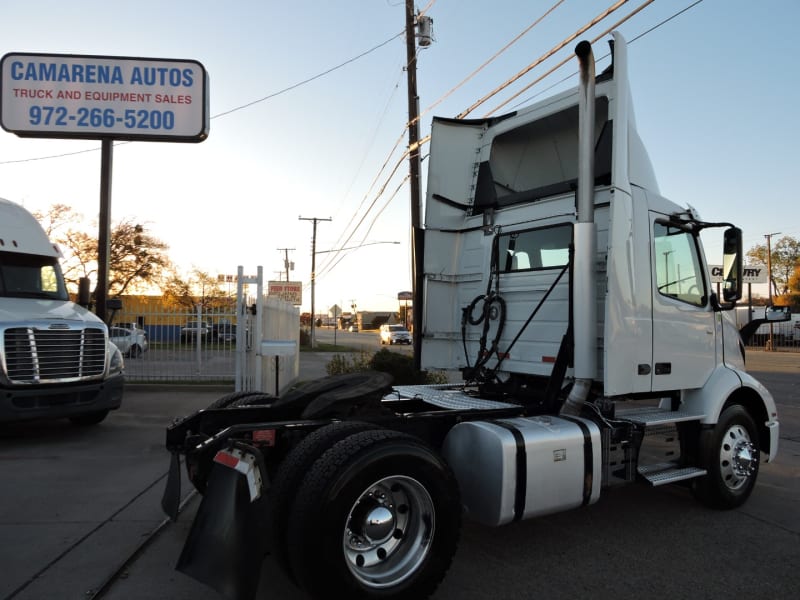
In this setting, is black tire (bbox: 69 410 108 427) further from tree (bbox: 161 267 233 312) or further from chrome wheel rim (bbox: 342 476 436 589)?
tree (bbox: 161 267 233 312)

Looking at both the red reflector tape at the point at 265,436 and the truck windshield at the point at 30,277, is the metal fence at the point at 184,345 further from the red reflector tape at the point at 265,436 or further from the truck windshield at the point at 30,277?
the red reflector tape at the point at 265,436

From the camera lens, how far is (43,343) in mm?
7316

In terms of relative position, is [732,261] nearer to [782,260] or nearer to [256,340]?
[256,340]

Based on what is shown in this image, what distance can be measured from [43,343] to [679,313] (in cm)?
726

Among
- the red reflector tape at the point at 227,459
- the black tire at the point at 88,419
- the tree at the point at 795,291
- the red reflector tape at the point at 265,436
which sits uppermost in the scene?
the tree at the point at 795,291

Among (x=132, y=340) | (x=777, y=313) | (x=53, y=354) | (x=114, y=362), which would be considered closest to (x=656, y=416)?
(x=777, y=313)

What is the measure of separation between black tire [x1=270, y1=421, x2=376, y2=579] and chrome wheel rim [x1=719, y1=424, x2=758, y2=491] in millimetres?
3535

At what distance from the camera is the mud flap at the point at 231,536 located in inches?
114

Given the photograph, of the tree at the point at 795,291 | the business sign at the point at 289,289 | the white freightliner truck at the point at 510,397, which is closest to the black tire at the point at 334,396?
the white freightliner truck at the point at 510,397

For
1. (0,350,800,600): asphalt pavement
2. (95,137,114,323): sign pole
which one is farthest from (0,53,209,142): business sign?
(0,350,800,600): asphalt pavement

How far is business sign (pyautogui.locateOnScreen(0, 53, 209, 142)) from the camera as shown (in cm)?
1208

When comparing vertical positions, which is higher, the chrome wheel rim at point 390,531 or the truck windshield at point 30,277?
the truck windshield at point 30,277

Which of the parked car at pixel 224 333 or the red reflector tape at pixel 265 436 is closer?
the red reflector tape at pixel 265 436

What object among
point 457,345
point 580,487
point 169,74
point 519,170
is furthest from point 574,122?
point 169,74
